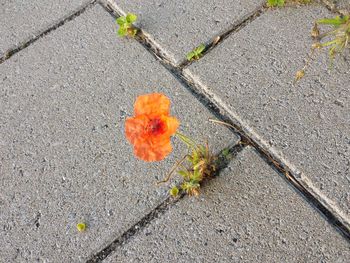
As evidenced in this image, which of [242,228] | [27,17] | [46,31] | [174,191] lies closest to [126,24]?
[46,31]

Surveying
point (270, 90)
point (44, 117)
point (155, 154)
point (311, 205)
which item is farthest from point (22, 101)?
point (311, 205)

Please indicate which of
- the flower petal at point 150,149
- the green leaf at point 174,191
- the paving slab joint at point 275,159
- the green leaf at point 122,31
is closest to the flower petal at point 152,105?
the flower petal at point 150,149

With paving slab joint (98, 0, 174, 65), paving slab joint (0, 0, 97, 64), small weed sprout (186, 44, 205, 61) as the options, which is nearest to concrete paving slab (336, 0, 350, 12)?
small weed sprout (186, 44, 205, 61)

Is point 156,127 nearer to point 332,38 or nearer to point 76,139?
point 76,139

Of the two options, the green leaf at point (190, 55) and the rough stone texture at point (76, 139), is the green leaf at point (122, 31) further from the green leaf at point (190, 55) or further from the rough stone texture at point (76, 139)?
the green leaf at point (190, 55)

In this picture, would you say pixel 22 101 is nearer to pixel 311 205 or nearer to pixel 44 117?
pixel 44 117

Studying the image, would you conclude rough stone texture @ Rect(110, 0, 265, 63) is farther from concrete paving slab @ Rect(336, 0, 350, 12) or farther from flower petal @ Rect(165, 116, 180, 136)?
flower petal @ Rect(165, 116, 180, 136)
